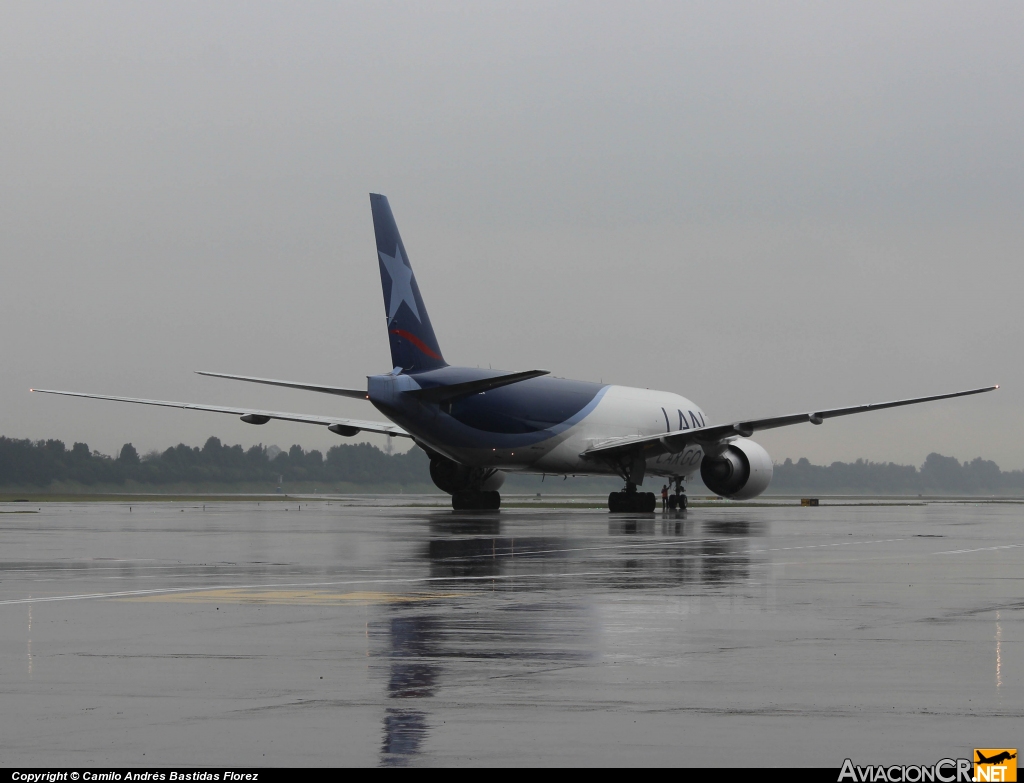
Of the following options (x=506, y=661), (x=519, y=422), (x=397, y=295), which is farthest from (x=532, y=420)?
(x=506, y=661)

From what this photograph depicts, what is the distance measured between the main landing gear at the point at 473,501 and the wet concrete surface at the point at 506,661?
30057mm

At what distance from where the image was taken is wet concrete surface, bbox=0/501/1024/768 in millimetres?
6910

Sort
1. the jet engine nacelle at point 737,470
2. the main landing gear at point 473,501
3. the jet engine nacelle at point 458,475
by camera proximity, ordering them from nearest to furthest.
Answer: the jet engine nacelle at point 737,470
the main landing gear at point 473,501
the jet engine nacelle at point 458,475

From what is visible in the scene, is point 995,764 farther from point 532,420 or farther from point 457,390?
point 532,420

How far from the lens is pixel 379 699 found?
8.15 meters

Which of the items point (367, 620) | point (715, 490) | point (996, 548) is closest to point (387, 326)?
point (715, 490)

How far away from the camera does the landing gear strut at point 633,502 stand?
48875mm

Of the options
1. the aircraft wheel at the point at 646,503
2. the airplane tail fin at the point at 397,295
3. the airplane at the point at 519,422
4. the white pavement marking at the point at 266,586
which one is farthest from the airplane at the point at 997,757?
the aircraft wheel at the point at 646,503

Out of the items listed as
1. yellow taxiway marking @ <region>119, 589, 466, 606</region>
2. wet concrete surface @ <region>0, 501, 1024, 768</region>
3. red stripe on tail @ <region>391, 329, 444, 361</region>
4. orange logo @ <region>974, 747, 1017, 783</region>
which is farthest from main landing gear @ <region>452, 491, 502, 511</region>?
orange logo @ <region>974, 747, 1017, 783</region>

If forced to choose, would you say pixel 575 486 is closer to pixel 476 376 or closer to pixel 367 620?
pixel 476 376

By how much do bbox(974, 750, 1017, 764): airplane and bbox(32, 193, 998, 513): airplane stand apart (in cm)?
3298

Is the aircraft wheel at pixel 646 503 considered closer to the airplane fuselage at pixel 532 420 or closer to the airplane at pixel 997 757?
the airplane fuselage at pixel 532 420

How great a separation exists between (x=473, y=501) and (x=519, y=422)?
6.73m

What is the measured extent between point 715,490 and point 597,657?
41654 millimetres
